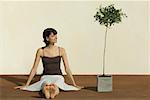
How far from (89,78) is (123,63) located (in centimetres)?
69

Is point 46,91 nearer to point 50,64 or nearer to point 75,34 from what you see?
point 50,64

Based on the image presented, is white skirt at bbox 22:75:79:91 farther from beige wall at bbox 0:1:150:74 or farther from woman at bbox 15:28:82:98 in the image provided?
beige wall at bbox 0:1:150:74

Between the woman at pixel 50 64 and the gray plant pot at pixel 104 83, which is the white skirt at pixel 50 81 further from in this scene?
the gray plant pot at pixel 104 83

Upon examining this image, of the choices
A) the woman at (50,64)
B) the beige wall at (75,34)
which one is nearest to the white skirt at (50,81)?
the woman at (50,64)

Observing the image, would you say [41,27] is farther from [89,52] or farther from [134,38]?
[134,38]

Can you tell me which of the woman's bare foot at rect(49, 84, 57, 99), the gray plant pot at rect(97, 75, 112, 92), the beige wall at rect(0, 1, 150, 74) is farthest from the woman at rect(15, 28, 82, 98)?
the beige wall at rect(0, 1, 150, 74)

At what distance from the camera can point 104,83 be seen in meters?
3.33

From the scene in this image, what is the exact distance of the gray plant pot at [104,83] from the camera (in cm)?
329

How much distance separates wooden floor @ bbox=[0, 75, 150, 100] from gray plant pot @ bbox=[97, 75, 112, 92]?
0.17ft

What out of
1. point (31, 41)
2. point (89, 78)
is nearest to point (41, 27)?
point (31, 41)

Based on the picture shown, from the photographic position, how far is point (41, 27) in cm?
460

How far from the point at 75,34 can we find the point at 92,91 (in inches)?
53.2

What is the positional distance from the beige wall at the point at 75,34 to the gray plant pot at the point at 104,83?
4.45 ft

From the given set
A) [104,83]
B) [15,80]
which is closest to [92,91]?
[104,83]
